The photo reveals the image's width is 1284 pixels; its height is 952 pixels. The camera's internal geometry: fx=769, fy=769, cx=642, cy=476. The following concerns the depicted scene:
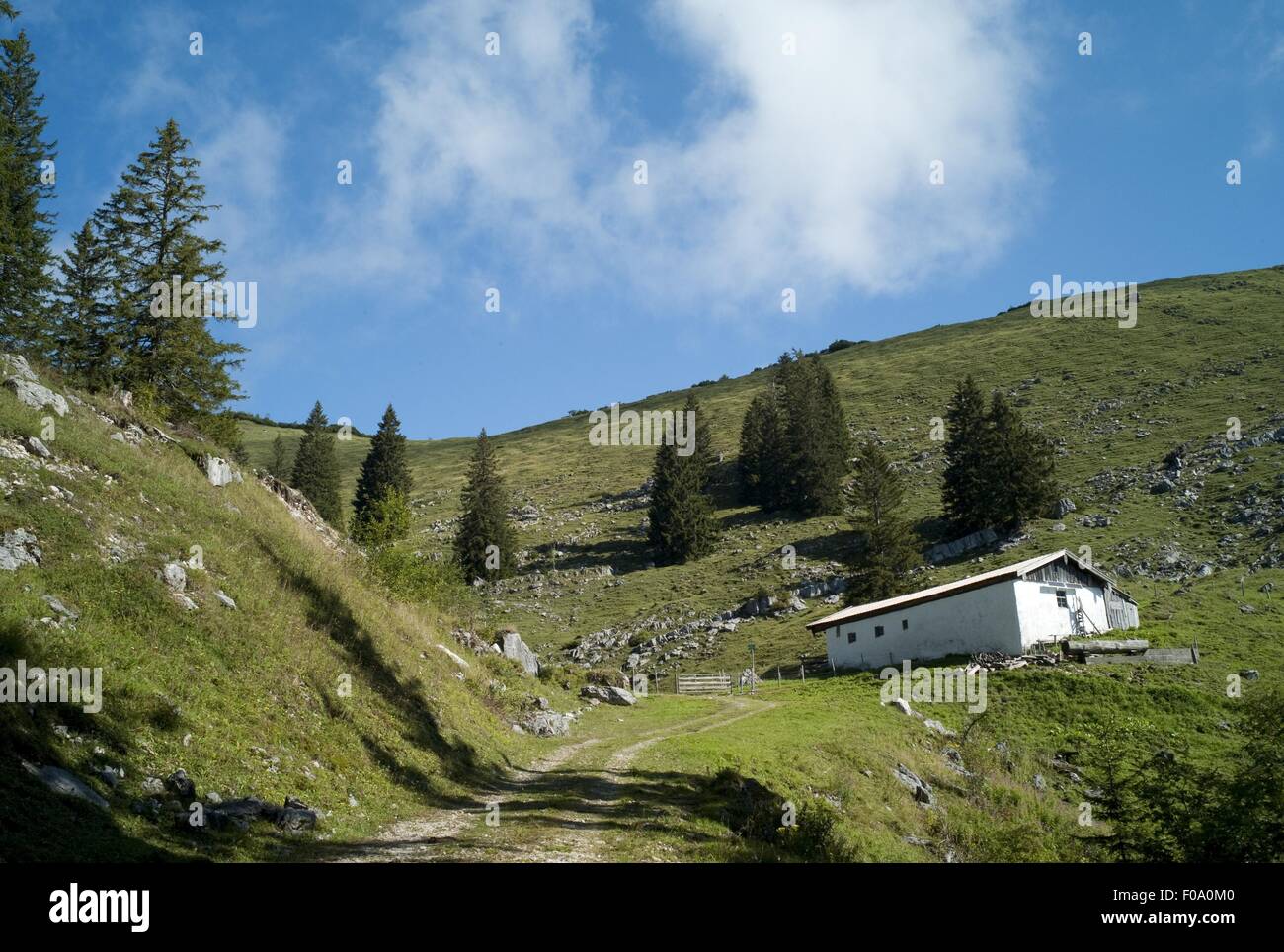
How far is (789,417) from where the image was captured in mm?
92812

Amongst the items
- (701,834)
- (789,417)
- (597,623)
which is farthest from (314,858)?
(789,417)

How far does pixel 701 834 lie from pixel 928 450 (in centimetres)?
8898

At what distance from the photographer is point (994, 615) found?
137 ft

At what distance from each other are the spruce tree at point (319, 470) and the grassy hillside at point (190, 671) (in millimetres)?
59790

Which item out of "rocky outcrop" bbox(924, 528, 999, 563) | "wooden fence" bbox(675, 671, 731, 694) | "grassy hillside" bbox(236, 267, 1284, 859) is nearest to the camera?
"grassy hillside" bbox(236, 267, 1284, 859)

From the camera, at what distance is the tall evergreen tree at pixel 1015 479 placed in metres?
66.1

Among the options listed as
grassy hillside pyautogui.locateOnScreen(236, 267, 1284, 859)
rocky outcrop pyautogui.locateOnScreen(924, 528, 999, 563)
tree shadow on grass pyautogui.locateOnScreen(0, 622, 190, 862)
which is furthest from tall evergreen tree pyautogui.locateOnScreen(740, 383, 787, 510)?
tree shadow on grass pyautogui.locateOnScreen(0, 622, 190, 862)

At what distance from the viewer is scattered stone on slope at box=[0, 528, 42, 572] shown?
45.5 ft

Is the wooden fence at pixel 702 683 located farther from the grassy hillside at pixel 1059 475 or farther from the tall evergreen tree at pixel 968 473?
the tall evergreen tree at pixel 968 473

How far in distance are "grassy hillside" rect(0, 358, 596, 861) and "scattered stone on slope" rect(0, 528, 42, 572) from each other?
0.13 metres

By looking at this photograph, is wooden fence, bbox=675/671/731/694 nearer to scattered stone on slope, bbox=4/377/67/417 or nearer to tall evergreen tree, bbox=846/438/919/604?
tall evergreen tree, bbox=846/438/919/604

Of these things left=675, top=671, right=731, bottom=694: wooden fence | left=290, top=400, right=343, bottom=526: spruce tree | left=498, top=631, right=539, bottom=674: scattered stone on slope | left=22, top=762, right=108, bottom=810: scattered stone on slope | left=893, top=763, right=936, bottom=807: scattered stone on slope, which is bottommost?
left=675, top=671, right=731, bottom=694: wooden fence

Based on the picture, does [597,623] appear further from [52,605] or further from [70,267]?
[52,605]
